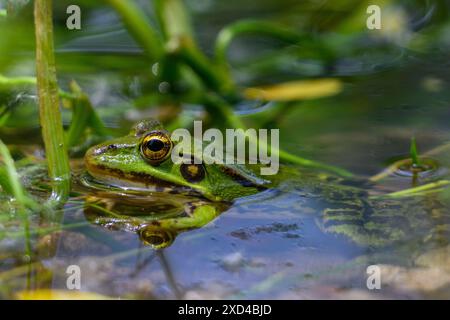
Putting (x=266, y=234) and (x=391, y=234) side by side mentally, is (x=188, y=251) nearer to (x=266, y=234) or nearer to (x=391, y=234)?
(x=266, y=234)

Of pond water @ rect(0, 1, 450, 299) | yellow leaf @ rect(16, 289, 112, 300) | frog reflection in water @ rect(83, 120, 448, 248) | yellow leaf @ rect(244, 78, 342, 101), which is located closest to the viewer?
yellow leaf @ rect(16, 289, 112, 300)

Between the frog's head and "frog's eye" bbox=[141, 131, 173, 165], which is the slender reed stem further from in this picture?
"frog's eye" bbox=[141, 131, 173, 165]

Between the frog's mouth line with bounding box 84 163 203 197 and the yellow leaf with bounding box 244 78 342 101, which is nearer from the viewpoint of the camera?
the frog's mouth line with bounding box 84 163 203 197

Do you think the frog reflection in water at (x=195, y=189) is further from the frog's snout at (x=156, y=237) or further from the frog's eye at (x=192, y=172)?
the frog's snout at (x=156, y=237)

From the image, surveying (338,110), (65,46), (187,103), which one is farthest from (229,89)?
(65,46)

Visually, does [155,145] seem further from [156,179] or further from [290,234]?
[290,234]

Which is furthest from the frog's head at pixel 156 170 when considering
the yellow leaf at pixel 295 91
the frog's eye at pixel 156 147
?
the yellow leaf at pixel 295 91

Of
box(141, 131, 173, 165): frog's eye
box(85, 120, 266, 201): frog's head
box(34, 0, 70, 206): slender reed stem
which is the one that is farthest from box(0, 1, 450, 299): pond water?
box(141, 131, 173, 165): frog's eye
